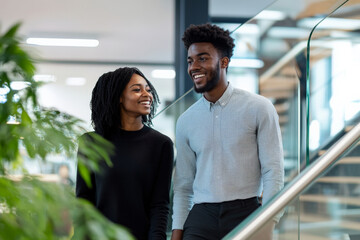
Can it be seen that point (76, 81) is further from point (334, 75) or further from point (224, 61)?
point (224, 61)

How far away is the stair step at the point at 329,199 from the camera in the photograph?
1.84 m

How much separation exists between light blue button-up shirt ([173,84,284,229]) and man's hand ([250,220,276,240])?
0.59m

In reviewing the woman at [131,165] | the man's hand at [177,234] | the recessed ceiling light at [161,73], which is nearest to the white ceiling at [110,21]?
the recessed ceiling light at [161,73]

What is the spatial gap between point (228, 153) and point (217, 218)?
0.26m

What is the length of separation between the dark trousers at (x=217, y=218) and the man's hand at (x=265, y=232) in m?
0.59

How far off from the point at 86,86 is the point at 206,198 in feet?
25.3

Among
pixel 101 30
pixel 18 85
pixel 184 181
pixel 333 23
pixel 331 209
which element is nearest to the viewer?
pixel 18 85

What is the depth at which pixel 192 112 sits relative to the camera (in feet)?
9.05

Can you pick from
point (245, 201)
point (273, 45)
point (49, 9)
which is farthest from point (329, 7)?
point (49, 9)

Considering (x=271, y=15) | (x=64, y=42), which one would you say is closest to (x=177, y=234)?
(x=271, y=15)

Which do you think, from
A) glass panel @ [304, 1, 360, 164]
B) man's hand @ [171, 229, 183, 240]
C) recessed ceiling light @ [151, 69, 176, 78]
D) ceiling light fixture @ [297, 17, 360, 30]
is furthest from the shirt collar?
recessed ceiling light @ [151, 69, 176, 78]

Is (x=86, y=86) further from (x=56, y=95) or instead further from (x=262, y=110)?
(x=262, y=110)

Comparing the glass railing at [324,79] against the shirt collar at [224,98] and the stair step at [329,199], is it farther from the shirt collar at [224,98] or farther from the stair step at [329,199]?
the stair step at [329,199]

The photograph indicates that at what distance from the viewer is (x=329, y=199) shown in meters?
1.95
